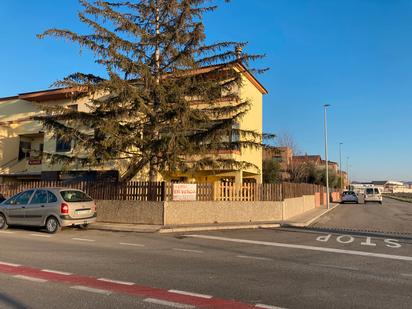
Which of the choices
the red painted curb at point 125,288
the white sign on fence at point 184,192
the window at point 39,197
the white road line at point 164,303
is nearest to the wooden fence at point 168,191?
the white sign on fence at point 184,192

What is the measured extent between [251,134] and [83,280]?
40.3 feet

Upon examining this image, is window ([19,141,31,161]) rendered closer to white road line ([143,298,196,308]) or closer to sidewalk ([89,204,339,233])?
sidewalk ([89,204,339,233])

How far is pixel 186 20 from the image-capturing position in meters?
17.3

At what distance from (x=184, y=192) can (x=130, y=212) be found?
2.54 m

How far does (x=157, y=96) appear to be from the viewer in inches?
658

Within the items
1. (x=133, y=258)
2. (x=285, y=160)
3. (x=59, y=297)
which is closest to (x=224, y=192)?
(x=133, y=258)

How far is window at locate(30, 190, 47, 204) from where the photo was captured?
14805 millimetres

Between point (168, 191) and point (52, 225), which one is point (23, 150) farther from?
point (52, 225)

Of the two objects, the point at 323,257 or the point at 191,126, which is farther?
the point at 191,126

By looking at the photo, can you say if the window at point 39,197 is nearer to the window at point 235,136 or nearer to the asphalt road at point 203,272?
the asphalt road at point 203,272

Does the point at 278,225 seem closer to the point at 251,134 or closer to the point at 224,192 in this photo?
the point at 224,192

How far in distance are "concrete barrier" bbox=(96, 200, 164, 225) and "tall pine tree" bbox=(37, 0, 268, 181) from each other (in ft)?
5.83

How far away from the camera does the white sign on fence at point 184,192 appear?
56.4 ft

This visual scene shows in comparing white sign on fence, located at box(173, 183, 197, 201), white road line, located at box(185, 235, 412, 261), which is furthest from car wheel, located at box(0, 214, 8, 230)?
white road line, located at box(185, 235, 412, 261)
